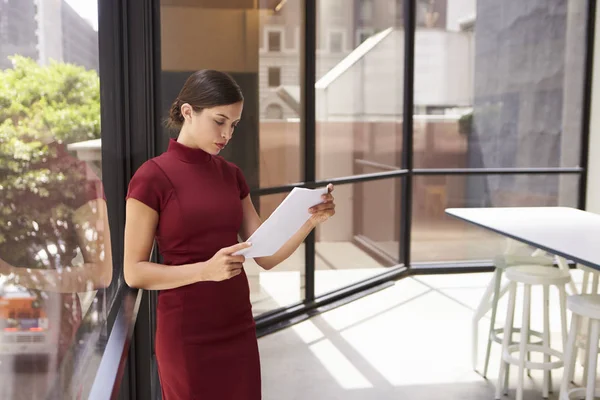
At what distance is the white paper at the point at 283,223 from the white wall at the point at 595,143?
17.0ft

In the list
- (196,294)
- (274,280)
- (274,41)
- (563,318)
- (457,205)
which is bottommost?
(274,280)

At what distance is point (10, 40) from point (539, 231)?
287 cm

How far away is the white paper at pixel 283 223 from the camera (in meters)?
1.46

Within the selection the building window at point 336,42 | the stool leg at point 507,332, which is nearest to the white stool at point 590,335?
the stool leg at point 507,332

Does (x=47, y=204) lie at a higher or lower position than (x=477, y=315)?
higher

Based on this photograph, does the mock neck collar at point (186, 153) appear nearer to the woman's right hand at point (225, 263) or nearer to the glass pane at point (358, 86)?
the woman's right hand at point (225, 263)

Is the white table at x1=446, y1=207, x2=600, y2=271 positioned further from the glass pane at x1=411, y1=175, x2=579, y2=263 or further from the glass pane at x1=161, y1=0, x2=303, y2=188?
the glass pane at x1=411, y1=175, x2=579, y2=263

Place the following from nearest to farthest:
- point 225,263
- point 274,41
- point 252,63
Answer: point 225,263
point 252,63
point 274,41

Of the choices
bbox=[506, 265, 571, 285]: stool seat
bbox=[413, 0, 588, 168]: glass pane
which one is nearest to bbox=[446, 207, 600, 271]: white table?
bbox=[506, 265, 571, 285]: stool seat

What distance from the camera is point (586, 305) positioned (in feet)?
8.73

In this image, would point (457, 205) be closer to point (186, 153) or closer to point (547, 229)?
point (547, 229)

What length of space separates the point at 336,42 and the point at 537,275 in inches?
99.7

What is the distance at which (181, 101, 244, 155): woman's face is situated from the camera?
1559 millimetres

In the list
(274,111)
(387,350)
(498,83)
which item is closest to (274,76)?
(274,111)
